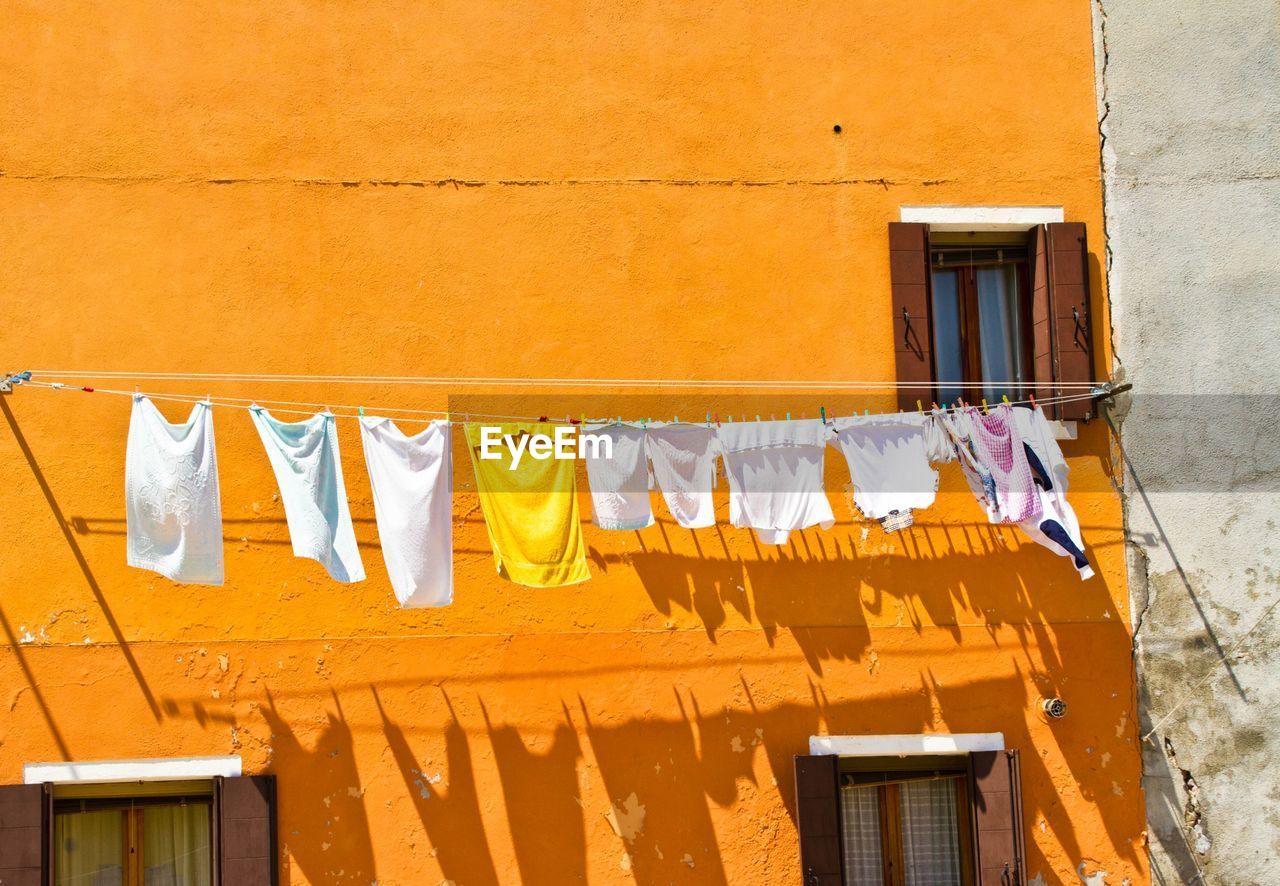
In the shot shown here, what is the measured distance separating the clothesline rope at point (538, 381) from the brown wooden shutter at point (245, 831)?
86.8 inches

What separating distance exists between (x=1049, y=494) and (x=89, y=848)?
5547 millimetres

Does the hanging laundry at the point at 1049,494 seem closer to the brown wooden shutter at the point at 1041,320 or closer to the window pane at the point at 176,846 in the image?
the brown wooden shutter at the point at 1041,320

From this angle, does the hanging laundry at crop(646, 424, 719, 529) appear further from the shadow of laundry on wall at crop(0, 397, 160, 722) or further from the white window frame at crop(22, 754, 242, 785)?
the shadow of laundry on wall at crop(0, 397, 160, 722)

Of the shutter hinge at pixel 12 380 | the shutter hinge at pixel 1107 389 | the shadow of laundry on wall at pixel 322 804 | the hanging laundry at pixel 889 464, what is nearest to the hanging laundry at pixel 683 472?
the hanging laundry at pixel 889 464

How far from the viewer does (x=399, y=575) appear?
264 inches

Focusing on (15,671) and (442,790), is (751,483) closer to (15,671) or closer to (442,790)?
(442,790)

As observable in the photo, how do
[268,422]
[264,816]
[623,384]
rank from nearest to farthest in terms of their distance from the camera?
[268,422] < [264,816] < [623,384]

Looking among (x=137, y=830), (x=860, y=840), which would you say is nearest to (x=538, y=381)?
(x=860, y=840)

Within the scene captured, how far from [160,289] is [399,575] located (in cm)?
231

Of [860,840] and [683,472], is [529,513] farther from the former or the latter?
[860,840]

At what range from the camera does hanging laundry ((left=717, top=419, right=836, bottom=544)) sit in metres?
7.12

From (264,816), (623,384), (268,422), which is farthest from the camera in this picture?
(623,384)

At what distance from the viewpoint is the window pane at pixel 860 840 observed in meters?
7.62

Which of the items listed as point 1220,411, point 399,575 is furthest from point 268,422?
point 1220,411
